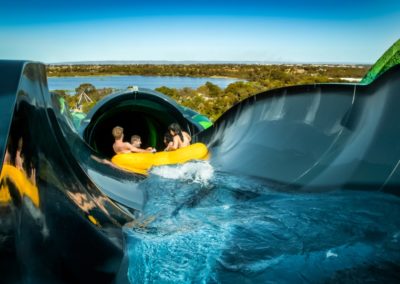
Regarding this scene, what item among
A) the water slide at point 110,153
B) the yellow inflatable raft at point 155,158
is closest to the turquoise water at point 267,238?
→ the water slide at point 110,153

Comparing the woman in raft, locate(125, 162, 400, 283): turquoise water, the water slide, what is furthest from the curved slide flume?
the woman in raft

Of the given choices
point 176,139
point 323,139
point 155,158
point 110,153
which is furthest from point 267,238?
point 110,153

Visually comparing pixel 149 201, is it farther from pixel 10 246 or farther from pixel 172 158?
pixel 10 246

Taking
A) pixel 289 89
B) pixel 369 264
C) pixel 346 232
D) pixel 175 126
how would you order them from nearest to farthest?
pixel 369 264 → pixel 346 232 → pixel 289 89 → pixel 175 126

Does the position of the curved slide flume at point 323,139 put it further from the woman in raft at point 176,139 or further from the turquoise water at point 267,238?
the woman in raft at point 176,139

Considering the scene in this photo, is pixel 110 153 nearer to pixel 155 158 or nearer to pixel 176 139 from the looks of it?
pixel 176 139

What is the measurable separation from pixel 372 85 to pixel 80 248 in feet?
10.8

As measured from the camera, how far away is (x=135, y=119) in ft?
24.8

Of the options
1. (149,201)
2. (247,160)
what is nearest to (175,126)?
(247,160)

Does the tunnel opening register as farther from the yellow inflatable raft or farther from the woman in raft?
the yellow inflatable raft

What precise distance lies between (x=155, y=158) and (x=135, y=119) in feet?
8.09

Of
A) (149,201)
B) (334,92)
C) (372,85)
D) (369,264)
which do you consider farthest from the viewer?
(334,92)

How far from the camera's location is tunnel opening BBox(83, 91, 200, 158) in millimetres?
6102

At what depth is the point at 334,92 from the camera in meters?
4.37
